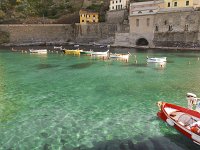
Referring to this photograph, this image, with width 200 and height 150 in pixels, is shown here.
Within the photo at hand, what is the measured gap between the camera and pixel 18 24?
76938 millimetres

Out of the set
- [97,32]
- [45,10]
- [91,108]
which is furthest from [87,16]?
[91,108]

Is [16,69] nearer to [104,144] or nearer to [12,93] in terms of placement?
[12,93]

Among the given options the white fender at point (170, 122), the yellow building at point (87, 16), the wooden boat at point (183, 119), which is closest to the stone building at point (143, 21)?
the yellow building at point (87, 16)

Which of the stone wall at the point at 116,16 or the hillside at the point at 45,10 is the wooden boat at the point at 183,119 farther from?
the hillside at the point at 45,10

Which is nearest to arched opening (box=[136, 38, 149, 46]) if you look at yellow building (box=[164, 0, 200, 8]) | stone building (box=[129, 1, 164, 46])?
stone building (box=[129, 1, 164, 46])

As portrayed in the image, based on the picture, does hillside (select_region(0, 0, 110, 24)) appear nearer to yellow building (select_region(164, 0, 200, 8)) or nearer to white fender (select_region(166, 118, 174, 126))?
yellow building (select_region(164, 0, 200, 8))

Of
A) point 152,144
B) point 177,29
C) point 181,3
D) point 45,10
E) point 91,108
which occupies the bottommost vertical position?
point 152,144

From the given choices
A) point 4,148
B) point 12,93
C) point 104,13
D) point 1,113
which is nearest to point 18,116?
point 1,113

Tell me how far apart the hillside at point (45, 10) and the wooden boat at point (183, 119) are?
7266cm

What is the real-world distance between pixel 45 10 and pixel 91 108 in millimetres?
80983

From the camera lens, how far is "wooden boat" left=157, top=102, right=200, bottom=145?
482 inches

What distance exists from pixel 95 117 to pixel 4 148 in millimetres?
5879

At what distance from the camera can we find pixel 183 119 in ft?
46.6

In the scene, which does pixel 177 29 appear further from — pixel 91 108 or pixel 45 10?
pixel 45 10
